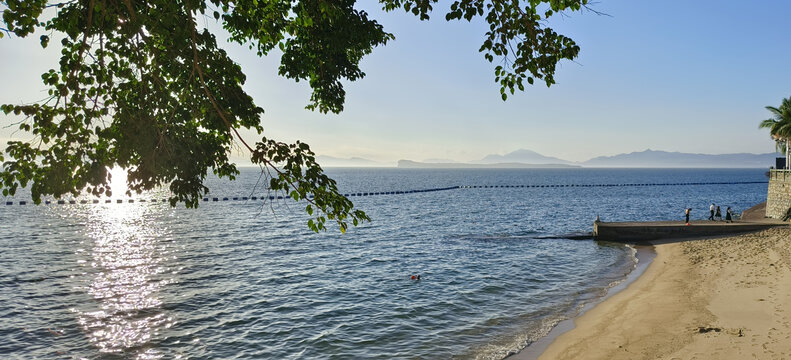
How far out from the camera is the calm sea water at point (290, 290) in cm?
1723

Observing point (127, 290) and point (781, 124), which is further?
point (781, 124)

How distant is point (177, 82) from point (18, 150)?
7.63 ft

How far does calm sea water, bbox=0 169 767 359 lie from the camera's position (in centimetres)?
1723

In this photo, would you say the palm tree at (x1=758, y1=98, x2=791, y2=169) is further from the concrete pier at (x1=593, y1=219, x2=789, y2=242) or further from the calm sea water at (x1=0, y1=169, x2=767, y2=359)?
the calm sea water at (x1=0, y1=169, x2=767, y2=359)

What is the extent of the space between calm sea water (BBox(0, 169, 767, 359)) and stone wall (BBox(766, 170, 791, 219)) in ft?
72.8

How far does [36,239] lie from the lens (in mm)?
41438

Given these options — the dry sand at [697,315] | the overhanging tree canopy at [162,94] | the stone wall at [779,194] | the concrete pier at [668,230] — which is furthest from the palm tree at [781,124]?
the overhanging tree canopy at [162,94]

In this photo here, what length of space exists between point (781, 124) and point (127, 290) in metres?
64.7

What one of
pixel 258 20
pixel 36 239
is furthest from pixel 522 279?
pixel 36 239

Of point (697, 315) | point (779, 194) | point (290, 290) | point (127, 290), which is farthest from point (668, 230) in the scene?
point (127, 290)

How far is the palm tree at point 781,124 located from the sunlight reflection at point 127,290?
6172cm

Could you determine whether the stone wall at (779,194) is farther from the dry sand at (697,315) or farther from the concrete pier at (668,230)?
the dry sand at (697,315)

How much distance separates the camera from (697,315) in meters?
18.7

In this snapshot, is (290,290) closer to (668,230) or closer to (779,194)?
(668,230)
